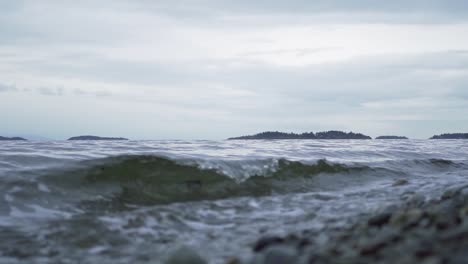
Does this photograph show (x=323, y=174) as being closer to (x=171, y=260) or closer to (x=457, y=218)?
(x=457, y=218)

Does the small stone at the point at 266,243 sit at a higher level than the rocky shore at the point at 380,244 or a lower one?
lower

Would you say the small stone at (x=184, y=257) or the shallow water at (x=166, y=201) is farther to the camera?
the shallow water at (x=166, y=201)

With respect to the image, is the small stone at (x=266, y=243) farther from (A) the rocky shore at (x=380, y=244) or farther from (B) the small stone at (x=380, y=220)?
(B) the small stone at (x=380, y=220)

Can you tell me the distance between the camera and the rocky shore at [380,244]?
2.58 m

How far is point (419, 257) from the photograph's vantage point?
249 centimetres

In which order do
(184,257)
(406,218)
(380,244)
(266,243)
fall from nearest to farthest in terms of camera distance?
1. (380,244)
2. (184,257)
3. (266,243)
4. (406,218)

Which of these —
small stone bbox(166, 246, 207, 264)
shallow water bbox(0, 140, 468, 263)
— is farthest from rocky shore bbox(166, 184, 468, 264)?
shallow water bbox(0, 140, 468, 263)

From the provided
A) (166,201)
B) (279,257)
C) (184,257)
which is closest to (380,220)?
(279,257)

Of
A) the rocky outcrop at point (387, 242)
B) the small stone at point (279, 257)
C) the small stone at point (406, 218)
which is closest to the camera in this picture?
the rocky outcrop at point (387, 242)

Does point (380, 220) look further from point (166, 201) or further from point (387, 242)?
point (166, 201)

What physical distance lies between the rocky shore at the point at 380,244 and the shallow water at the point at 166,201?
1.43 ft

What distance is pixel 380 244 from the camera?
289 centimetres

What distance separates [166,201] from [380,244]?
4298 mm

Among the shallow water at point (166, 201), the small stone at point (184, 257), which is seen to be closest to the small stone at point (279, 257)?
the small stone at point (184, 257)
